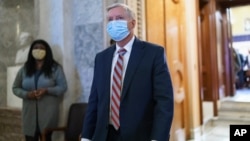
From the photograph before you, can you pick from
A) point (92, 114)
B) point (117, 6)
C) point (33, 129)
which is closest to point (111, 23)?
point (117, 6)

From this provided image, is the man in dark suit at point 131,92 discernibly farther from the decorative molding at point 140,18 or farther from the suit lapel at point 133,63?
the decorative molding at point 140,18

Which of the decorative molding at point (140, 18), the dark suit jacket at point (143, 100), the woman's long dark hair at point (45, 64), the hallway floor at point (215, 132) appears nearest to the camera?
the dark suit jacket at point (143, 100)

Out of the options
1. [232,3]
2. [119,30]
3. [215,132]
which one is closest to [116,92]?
[119,30]

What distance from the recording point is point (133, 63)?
158cm

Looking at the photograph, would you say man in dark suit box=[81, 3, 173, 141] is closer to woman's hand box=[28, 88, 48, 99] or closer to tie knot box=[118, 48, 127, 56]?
tie knot box=[118, 48, 127, 56]

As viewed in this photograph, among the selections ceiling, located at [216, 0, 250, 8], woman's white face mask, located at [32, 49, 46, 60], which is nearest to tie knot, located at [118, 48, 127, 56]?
woman's white face mask, located at [32, 49, 46, 60]

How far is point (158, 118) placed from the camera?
4.91 ft

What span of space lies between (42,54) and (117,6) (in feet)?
4.68

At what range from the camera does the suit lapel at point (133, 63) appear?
155 cm

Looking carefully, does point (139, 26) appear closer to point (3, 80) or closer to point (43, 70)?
point (43, 70)

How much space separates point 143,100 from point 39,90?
147 cm

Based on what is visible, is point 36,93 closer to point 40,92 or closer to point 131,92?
point 40,92

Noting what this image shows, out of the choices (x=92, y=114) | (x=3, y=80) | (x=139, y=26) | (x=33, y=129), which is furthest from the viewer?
(x=3, y=80)

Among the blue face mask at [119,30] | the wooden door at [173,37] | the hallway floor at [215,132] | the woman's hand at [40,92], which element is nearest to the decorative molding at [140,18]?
the wooden door at [173,37]
